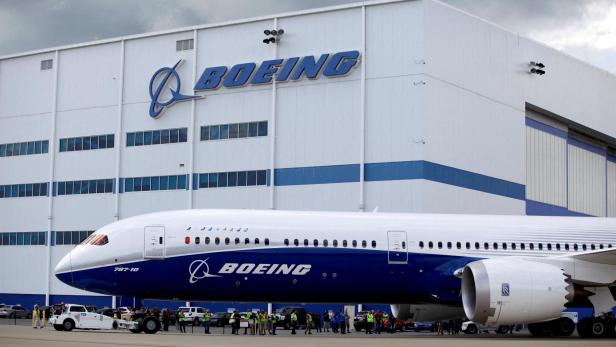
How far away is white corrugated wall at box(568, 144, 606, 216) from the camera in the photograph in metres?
72.9

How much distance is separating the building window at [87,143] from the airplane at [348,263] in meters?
34.9

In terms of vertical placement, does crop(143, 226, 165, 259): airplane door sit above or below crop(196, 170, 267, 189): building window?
below

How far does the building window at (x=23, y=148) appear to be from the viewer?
6788cm

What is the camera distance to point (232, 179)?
194ft

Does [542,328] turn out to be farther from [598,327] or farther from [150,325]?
[150,325]

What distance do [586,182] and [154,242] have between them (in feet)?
179

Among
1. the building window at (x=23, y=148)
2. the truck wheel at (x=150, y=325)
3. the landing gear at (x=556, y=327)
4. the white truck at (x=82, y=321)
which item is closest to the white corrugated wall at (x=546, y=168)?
the landing gear at (x=556, y=327)

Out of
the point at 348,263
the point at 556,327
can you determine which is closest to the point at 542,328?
the point at 556,327

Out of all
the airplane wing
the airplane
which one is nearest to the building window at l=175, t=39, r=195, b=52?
the airplane

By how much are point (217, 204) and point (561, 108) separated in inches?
1152

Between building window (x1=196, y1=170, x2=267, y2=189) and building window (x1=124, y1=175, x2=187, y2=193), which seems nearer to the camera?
building window (x1=196, y1=170, x2=267, y2=189)

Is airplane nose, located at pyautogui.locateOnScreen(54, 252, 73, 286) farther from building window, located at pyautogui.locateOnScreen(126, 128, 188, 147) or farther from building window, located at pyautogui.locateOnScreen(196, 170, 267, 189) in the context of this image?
building window, located at pyautogui.locateOnScreen(126, 128, 188, 147)

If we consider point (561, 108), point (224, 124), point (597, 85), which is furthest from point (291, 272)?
point (597, 85)

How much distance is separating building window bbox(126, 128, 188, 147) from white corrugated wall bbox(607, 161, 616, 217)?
41.3 metres
